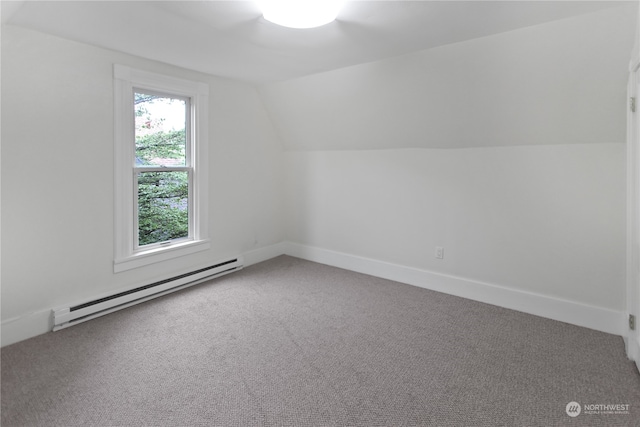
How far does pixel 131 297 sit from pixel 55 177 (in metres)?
1.16

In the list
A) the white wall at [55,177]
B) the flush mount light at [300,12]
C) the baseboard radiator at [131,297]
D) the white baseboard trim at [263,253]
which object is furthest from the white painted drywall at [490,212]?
the white wall at [55,177]

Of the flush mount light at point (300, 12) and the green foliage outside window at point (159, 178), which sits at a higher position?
the flush mount light at point (300, 12)

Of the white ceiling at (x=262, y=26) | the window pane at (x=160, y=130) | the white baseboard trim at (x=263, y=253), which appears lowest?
the white baseboard trim at (x=263, y=253)

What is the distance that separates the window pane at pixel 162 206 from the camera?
132 inches

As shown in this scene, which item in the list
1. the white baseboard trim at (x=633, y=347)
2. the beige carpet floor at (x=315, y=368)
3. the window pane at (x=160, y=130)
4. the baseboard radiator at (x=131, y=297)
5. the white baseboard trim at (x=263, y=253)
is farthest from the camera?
the white baseboard trim at (x=263, y=253)

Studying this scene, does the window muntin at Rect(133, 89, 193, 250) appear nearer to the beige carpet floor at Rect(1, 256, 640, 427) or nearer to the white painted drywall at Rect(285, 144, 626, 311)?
the beige carpet floor at Rect(1, 256, 640, 427)

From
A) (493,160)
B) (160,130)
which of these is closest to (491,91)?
(493,160)

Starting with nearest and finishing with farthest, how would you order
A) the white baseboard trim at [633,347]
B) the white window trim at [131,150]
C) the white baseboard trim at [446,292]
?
the white baseboard trim at [633,347]
the white baseboard trim at [446,292]
the white window trim at [131,150]

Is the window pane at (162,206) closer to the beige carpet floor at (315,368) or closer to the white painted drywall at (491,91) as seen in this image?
the beige carpet floor at (315,368)

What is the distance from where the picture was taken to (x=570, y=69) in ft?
8.12

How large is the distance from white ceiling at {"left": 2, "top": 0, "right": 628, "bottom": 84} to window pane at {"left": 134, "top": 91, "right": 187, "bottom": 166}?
18.0 inches

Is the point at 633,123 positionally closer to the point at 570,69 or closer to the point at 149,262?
the point at 570,69

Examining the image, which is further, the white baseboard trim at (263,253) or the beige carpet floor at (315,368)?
the white baseboard trim at (263,253)

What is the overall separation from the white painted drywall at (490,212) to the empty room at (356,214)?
0.7 inches
